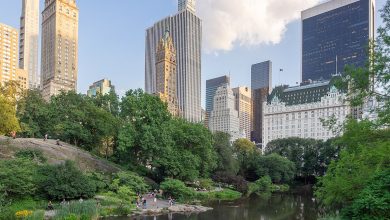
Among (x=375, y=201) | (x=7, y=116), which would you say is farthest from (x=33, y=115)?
(x=375, y=201)

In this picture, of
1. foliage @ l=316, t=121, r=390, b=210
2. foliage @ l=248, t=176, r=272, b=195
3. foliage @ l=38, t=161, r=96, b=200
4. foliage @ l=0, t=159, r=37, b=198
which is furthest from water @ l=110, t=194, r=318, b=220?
foliage @ l=316, t=121, r=390, b=210

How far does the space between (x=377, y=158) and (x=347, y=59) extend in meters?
187

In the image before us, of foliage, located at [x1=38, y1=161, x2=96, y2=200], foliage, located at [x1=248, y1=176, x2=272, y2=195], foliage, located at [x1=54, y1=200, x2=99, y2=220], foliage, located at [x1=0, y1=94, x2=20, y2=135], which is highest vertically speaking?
foliage, located at [x1=0, y1=94, x2=20, y2=135]

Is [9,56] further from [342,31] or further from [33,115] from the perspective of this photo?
[342,31]

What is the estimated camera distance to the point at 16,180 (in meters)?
30.4

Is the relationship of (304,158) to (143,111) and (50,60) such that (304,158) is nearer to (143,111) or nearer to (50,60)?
(143,111)

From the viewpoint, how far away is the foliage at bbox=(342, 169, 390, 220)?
14.4 meters

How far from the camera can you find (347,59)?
18800cm

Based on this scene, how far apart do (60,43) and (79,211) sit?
149 metres

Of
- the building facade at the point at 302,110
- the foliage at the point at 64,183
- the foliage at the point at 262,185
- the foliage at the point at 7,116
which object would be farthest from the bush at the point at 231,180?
the building facade at the point at 302,110

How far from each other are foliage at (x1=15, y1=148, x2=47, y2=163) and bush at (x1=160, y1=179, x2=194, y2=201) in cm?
1331

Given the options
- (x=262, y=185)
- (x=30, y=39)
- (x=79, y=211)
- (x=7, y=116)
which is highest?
(x=30, y=39)

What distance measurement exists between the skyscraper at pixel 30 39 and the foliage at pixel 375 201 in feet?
603

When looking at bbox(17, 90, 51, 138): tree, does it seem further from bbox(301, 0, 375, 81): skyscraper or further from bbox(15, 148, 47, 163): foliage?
bbox(301, 0, 375, 81): skyscraper
